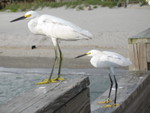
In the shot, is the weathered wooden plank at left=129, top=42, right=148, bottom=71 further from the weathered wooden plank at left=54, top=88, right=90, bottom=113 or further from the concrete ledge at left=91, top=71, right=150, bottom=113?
the weathered wooden plank at left=54, top=88, right=90, bottom=113

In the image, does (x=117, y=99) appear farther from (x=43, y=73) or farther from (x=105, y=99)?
(x=43, y=73)

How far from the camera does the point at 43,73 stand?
5.10 meters

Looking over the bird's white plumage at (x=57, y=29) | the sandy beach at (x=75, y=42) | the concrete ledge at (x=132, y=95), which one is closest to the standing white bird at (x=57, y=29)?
the bird's white plumage at (x=57, y=29)

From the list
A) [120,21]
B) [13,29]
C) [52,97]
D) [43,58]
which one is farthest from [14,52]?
[52,97]

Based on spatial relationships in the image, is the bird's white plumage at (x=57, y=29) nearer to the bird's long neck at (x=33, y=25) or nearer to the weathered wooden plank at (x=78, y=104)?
the bird's long neck at (x=33, y=25)

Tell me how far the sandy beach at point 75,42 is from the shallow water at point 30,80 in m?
4.96

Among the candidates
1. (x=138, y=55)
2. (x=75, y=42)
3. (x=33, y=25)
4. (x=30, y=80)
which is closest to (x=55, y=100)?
(x=33, y=25)

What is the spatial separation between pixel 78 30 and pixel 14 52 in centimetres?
1032

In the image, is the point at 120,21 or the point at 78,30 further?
the point at 120,21

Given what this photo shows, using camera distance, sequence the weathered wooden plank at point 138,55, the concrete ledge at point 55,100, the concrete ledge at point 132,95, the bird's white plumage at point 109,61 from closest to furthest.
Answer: the concrete ledge at point 55,100 → the concrete ledge at point 132,95 → the bird's white plumage at point 109,61 → the weathered wooden plank at point 138,55

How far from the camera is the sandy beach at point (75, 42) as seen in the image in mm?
11938

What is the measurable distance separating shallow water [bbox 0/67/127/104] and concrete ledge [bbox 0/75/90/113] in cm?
221

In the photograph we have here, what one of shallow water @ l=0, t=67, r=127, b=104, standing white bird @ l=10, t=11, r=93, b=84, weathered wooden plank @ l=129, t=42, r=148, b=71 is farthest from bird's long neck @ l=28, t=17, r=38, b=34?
weathered wooden plank @ l=129, t=42, r=148, b=71

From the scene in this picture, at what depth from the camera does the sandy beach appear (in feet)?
39.2
